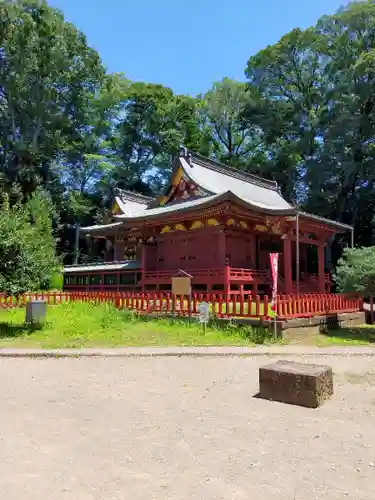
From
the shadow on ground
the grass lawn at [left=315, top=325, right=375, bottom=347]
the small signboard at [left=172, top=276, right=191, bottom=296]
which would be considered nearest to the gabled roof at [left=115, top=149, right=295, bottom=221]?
the small signboard at [left=172, top=276, right=191, bottom=296]

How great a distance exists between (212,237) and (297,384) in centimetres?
1261

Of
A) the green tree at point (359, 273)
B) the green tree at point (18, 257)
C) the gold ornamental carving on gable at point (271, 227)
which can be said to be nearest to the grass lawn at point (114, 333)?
the green tree at point (18, 257)

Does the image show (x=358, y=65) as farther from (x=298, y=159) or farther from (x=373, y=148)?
(x=298, y=159)

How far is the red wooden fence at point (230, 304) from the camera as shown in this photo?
11375mm

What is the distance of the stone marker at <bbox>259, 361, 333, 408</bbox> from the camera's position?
5.46m

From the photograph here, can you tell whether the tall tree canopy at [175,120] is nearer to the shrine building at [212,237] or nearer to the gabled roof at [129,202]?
the gabled roof at [129,202]

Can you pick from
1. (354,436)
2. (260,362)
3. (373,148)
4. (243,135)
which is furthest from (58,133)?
Answer: (354,436)

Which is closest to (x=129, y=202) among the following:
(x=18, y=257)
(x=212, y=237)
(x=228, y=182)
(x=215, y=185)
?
(x=228, y=182)

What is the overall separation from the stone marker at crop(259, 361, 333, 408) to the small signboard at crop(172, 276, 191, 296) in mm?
6944

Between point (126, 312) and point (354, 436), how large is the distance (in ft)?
34.0

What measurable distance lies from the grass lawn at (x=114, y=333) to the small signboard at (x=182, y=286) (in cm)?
104

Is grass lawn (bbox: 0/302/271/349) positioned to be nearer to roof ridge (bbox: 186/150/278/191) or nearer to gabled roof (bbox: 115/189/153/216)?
roof ridge (bbox: 186/150/278/191)

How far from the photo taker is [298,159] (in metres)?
33.7

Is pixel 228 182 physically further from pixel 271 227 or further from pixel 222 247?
pixel 222 247
